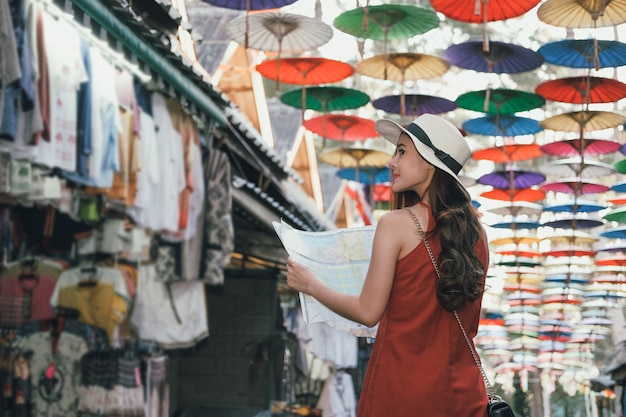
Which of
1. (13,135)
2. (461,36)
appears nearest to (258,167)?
(13,135)

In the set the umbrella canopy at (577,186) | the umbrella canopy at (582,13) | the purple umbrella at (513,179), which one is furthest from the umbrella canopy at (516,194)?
the umbrella canopy at (582,13)

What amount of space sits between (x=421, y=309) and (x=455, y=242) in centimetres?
26

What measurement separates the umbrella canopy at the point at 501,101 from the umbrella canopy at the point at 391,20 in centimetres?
116

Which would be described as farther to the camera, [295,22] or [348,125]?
[348,125]

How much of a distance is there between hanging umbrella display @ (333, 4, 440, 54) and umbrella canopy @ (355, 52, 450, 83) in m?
0.49

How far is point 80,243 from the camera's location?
8297 millimetres

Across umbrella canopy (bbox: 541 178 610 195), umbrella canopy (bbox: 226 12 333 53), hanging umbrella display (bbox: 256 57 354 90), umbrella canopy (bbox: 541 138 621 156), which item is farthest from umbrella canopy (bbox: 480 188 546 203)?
umbrella canopy (bbox: 226 12 333 53)

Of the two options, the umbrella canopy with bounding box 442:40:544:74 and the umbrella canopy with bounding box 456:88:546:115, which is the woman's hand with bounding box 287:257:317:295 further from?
the umbrella canopy with bounding box 456:88:546:115

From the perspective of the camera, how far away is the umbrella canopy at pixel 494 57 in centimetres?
777

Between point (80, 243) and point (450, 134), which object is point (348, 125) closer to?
point (80, 243)

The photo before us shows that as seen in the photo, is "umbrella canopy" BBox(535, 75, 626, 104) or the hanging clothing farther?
"umbrella canopy" BBox(535, 75, 626, 104)

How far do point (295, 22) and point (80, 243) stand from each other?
3.01 meters

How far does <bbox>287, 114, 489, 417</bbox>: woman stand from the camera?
2891 mm

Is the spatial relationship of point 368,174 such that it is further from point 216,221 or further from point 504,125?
point 216,221
